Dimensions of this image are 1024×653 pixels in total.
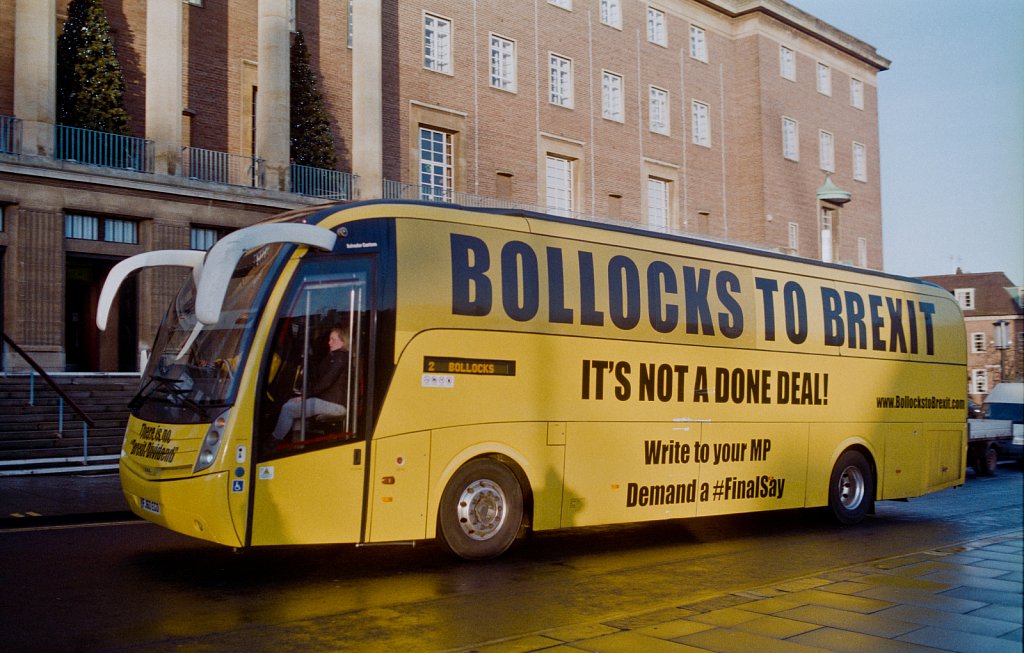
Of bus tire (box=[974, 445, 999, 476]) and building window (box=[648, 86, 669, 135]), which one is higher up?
building window (box=[648, 86, 669, 135])

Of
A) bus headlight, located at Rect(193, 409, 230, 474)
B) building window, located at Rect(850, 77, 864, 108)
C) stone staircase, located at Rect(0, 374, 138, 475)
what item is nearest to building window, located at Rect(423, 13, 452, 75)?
stone staircase, located at Rect(0, 374, 138, 475)

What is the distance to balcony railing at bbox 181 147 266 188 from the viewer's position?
93.1 feet

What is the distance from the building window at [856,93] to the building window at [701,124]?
12963 mm

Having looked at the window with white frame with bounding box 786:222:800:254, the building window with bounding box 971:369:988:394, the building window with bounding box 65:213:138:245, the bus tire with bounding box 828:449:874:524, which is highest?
the window with white frame with bounding box 786:222:800:254

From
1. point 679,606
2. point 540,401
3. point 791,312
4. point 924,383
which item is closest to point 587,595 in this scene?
point 679,606

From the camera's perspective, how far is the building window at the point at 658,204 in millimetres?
44250

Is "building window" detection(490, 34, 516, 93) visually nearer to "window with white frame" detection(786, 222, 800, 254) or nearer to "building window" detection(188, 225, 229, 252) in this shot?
"building window" detection(188, 225, 229, 252)

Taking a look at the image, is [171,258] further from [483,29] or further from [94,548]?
[483,29]

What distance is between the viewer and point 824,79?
54406 mm

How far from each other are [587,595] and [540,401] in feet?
7.81

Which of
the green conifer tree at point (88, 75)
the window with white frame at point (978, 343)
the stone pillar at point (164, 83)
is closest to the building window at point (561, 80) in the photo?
the stone pillar at point (164, 83)

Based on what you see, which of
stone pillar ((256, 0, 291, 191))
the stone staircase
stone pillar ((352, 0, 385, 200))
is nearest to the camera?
the stone staircase

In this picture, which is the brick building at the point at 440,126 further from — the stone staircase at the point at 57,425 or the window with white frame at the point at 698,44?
the stone staircase at the point at 57,425

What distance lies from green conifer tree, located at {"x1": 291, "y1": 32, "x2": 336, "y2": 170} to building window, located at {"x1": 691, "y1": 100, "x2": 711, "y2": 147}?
2078 centimetres
